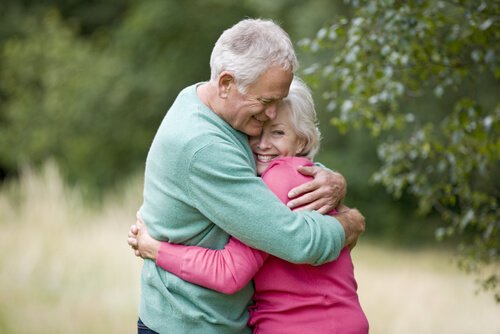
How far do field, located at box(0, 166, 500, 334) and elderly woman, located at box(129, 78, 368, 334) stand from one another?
3465mm

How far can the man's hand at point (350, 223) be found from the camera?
2.50 meters

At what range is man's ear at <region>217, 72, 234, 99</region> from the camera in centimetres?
240

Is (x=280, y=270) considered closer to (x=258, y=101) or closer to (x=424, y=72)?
(x=258, y=101)

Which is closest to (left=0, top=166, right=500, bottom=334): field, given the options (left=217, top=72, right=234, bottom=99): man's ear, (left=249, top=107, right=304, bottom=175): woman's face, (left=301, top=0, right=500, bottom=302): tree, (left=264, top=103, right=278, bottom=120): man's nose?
(left=301, top=0, right=500, bottom=302): tree

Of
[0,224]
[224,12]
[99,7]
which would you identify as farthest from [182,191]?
[99,7]

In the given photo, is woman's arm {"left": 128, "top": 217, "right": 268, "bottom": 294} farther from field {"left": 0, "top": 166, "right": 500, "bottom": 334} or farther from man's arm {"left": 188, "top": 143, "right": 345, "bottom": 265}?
field {"left": 0, "top": 166, "right": 500, "bottom": 334}

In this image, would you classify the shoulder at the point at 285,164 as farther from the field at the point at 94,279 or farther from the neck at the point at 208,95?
the field at the point at 94,279

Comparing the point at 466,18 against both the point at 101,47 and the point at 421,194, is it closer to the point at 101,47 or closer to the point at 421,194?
the point at 421,194

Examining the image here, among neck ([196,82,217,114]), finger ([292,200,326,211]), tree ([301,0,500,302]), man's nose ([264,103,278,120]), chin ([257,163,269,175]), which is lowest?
tree ([301,0,500,302])

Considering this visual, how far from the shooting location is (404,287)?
7520 mm

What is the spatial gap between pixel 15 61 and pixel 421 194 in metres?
10.3

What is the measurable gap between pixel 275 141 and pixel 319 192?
24 cm

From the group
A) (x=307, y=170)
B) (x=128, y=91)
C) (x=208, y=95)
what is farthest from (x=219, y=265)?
(x=128, y=91)

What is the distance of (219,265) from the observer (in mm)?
2350
